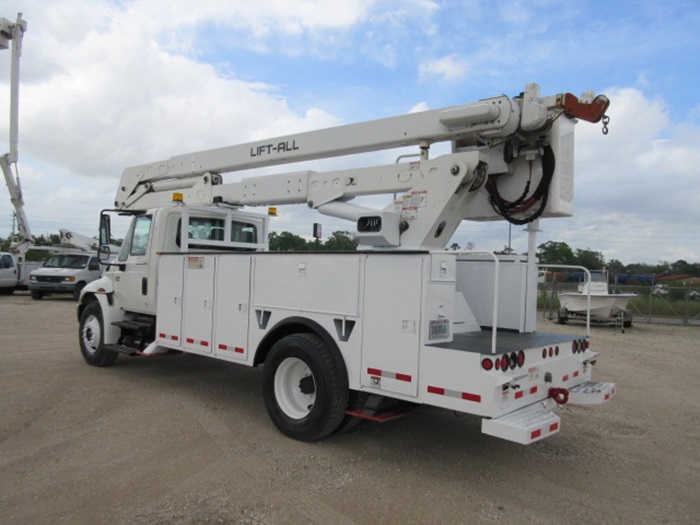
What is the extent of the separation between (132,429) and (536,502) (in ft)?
13.3

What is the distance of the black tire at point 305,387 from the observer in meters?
4.99

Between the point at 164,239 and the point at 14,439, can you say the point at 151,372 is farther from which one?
the point at 14,439

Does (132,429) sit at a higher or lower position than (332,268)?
lower

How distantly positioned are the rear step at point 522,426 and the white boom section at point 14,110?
24.1 metres

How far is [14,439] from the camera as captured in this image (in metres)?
5.30

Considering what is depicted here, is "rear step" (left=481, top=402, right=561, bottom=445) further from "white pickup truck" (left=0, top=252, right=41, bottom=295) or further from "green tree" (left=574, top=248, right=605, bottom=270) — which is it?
"green tree" (left=574, top=248, right=605, bottom=270)

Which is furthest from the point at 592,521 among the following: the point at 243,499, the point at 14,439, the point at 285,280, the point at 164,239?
the point at 164,239

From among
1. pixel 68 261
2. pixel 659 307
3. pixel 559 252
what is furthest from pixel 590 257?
pixel 68 261

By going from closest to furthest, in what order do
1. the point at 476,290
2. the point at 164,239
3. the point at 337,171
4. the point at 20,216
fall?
1. the point at 476,290
2. the point at 337,171
3. the point at 164,239
4. the point at 20,216

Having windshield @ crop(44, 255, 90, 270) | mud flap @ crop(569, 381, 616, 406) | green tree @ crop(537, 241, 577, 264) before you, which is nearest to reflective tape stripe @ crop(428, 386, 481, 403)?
mud flap @ crop(569, 381, 616, 406)

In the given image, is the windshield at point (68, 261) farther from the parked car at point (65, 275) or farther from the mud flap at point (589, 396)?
the mud flap at point (589, 396)

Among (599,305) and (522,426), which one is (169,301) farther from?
(599,305)

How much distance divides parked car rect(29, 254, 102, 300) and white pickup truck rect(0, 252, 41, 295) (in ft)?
7.46

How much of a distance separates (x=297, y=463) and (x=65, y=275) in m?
19.4
